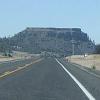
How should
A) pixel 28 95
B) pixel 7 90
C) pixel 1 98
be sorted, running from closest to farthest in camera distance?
1. pixel 1 98
2. pixel 28 95
3. pixel 7 90

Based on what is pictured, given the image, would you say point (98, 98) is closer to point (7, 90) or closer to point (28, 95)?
point (28, 95)

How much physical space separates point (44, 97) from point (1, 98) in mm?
1531

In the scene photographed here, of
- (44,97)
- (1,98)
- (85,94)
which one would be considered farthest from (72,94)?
(1,98)

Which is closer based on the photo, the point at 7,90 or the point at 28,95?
the point at 28,95

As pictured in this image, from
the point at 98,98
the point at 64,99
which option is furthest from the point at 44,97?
the point at 98,98

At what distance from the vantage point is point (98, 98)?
16.6m

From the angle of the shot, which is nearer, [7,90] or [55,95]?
[55,95]

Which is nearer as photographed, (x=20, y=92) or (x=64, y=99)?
(x=64, y=99)

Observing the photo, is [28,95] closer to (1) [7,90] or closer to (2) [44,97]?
(2) [44,97]

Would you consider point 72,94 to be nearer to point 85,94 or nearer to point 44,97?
point 85,94

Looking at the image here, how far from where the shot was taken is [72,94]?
17781 mm

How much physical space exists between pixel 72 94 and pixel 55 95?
0.87 meters

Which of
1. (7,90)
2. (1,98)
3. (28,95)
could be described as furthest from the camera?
(7,90)

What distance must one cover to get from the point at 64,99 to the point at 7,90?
11.7ft
